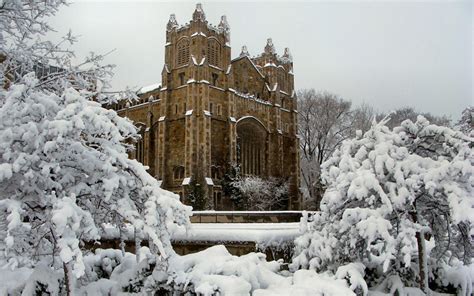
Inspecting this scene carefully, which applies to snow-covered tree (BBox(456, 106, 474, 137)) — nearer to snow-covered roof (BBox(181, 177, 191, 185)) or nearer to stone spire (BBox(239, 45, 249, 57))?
snow-covered roof (BBox(181, 177, 191, 185))

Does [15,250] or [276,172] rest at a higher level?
[276,172]

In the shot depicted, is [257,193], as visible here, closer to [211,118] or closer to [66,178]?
[211,118]

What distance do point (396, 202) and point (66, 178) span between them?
6.17 metres

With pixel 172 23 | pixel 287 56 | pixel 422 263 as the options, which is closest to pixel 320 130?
Answer: pixel 287 56

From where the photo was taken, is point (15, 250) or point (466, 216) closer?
point (15, 250)

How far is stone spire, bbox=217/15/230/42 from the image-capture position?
3869 centimetres

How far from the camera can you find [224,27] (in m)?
38.8

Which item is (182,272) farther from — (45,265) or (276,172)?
(276,172)

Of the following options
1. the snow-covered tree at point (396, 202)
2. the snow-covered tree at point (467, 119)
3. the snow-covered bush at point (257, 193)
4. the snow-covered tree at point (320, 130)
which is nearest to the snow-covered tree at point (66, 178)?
the snow-covered tree at point (396, 202)

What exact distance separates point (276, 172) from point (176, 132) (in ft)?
35.3

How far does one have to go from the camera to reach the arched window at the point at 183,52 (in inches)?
1452

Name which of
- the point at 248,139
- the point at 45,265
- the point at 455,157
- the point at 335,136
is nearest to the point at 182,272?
the point at 45,265

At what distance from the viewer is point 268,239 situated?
11.6 m

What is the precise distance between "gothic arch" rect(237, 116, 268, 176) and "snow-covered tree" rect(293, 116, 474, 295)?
89.8 feet
